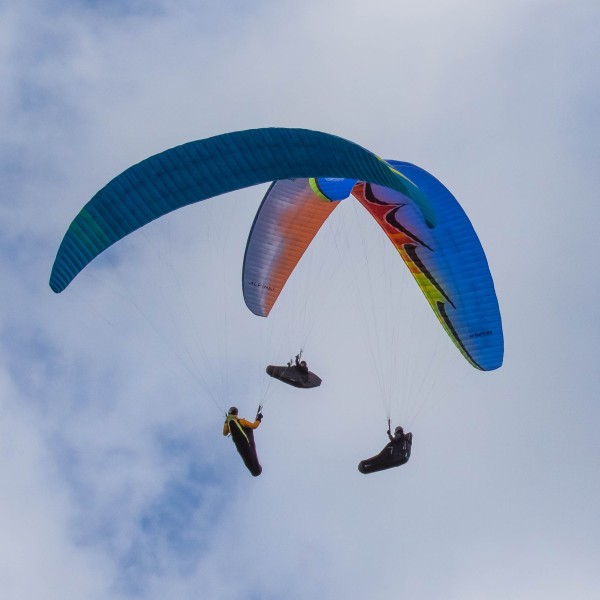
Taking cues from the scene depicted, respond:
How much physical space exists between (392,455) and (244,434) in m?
3.24

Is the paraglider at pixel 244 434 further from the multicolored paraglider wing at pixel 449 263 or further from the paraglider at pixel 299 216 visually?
the multicolored paraglider wing at pixel 449 263

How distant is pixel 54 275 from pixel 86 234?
101 centimetres

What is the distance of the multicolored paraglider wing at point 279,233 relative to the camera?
2431 centimetres

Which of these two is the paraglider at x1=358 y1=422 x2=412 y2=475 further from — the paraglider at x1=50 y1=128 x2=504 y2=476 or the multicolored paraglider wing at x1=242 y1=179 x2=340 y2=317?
the multicolored paraglider wing at x1=242 y1=179 x2=340 y2=317

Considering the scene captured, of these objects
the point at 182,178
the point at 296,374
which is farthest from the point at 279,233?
the point at 182,178

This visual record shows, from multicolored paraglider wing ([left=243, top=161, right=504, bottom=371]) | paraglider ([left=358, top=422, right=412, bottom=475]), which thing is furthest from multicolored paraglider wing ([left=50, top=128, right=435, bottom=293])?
paraglider ([left=358, top=422, right=412, bottom=475])

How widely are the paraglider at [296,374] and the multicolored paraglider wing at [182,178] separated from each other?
20.5 feet

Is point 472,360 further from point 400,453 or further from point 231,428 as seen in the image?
point 231,428

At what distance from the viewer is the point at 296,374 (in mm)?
23703

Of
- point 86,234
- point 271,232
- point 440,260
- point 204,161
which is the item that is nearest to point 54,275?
point 86,234

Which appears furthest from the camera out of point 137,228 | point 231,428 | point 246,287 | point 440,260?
point 246,287

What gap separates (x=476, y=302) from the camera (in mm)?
23391

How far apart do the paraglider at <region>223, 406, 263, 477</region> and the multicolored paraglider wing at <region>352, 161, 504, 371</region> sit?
17.1 ft

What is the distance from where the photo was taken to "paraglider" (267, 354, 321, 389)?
2361 centimetres
